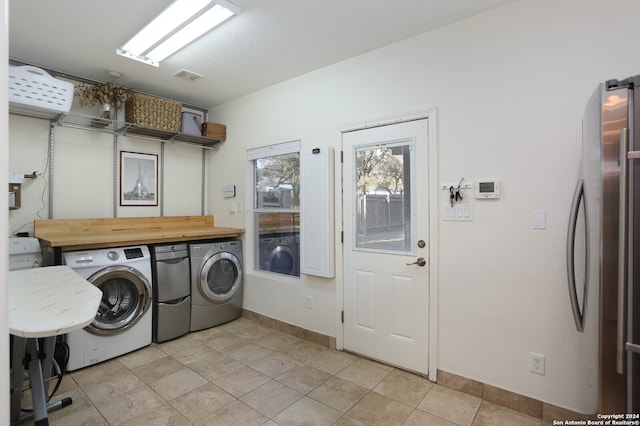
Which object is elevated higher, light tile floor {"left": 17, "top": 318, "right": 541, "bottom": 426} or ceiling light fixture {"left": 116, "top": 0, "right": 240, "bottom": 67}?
ceiling light fixture {"left": 116, "top": 0, "right": 240, "bottom": 67}

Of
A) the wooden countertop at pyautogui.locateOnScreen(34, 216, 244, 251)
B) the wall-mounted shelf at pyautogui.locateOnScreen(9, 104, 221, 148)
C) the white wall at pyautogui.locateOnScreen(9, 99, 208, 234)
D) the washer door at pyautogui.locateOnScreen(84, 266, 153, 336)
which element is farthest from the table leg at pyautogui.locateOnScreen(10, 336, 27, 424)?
the wall-mounted shelf at pyautogui.locateOnScreen(9, 104, 221, 148)

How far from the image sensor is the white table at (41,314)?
3.59 feet

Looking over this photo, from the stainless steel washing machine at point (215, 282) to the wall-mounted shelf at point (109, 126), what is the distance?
1297 millimetres

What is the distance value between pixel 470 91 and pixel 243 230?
8.79 ft

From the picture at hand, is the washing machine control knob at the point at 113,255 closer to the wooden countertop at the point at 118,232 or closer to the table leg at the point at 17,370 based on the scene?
the wooden countertop at the point at 118,232

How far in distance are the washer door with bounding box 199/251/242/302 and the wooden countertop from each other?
264 mm

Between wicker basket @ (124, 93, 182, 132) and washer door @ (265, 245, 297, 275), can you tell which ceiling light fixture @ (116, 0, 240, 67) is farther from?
washer door @ (265, 245, 297, 275)

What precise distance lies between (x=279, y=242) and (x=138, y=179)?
180 centimetres

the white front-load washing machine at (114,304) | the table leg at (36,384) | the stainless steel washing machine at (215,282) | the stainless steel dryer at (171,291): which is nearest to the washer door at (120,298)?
the white front-load washing machine at (114,304)

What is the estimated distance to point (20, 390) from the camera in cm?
179

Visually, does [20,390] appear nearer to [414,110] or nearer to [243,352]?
[243,352]

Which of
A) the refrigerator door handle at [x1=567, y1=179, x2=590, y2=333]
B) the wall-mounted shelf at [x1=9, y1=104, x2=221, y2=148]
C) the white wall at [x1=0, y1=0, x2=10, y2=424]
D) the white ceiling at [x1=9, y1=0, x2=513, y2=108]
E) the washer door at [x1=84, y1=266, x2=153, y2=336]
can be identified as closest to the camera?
the white wall at [x1=0, y1=0, x2=10, y2=424]

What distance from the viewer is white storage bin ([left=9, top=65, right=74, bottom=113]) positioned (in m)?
2.52

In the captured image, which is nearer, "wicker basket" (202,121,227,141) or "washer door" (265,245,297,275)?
"washer door" (265,245,297,275)
